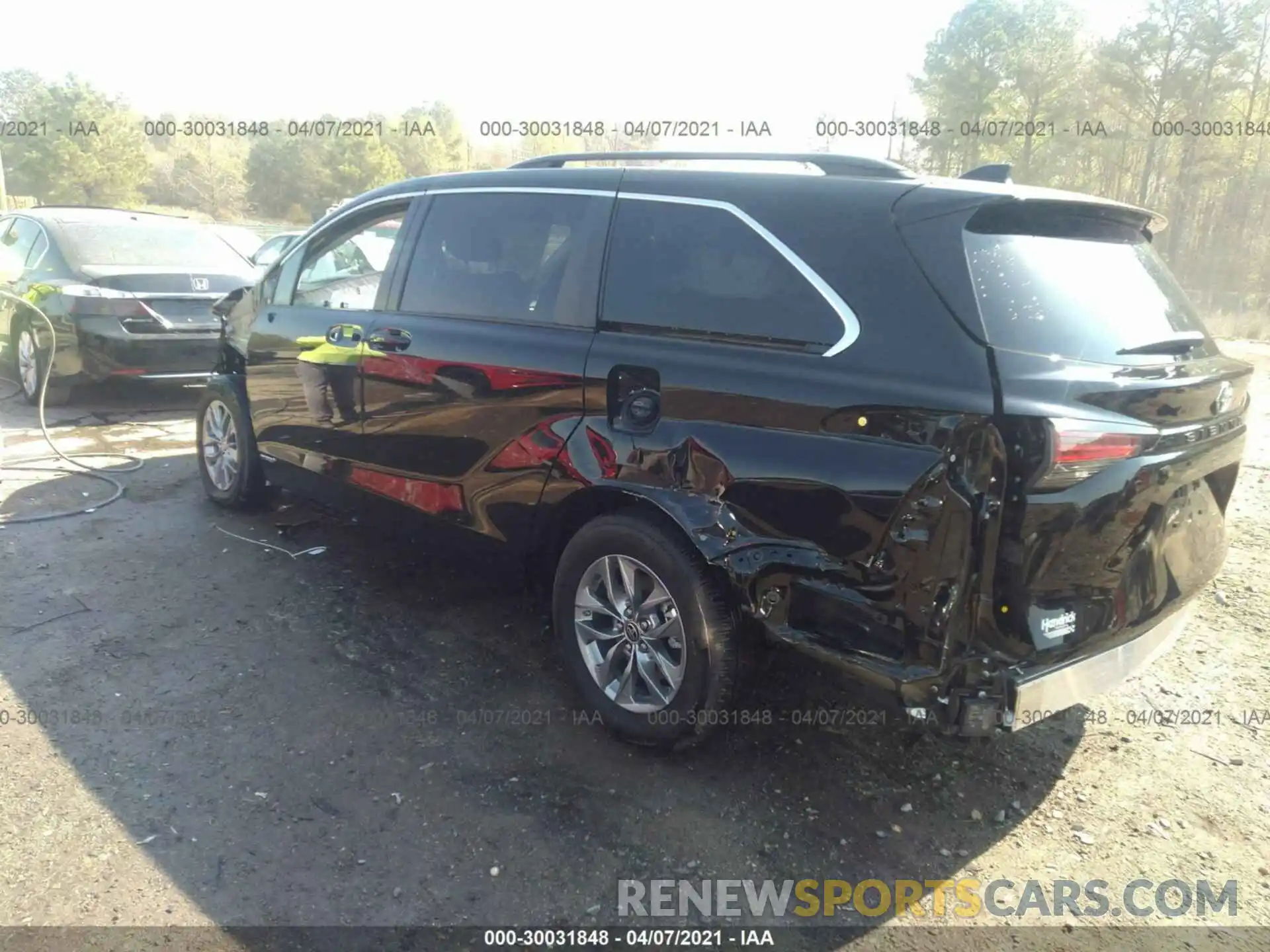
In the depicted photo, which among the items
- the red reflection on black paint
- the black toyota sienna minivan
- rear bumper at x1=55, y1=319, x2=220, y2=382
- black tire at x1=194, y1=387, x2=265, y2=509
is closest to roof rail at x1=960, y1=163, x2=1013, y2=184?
the black toyota sienna minivan

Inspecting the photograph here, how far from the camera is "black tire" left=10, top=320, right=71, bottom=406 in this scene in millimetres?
7645

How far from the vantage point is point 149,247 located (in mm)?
8148

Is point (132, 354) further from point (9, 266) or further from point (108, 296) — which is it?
point (9, 266)

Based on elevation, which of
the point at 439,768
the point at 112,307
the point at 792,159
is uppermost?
the point at 792,159

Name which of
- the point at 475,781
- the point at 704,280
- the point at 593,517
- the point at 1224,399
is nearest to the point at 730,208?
the point at 704,280

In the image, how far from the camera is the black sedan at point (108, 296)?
7.34 meters

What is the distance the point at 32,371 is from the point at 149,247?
150cm

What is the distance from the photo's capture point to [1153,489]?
8.12ft

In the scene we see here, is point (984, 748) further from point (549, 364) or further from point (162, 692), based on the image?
point (162, 692)

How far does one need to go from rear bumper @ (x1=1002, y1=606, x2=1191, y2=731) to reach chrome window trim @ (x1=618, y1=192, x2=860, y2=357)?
1046 millimetres

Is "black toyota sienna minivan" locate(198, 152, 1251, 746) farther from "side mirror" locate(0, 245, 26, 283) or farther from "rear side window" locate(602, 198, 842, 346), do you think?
"side mirror" locate(0, 245, 26, 283)

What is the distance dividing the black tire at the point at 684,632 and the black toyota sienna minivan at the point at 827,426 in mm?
11

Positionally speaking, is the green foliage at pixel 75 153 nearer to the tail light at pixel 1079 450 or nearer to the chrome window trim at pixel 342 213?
the chrome window trim at pixel 342 213

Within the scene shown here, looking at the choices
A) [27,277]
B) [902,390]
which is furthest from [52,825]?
[27,277]
